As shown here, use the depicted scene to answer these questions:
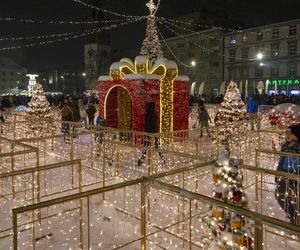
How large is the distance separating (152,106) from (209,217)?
9.39 metres

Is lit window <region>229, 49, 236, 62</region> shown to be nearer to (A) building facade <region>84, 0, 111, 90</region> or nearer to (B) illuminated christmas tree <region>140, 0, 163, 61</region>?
(A) building facade <region>84, 0, 111, 90</region>

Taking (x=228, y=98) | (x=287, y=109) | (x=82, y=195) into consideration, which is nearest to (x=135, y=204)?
(x=82, y=195)

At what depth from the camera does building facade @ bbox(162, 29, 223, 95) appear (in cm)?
5709

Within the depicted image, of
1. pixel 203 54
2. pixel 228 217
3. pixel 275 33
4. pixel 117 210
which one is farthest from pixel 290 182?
pixel 203 54

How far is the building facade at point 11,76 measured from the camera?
328 ft

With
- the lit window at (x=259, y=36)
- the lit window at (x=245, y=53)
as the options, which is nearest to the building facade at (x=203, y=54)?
the lit window at (x=245, y=53)

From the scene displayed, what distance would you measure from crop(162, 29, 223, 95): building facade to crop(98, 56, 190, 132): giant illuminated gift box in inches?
1565

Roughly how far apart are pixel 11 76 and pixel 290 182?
4214 inches

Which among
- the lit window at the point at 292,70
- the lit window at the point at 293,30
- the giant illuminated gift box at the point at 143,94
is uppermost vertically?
the lit window at the point at 293,30

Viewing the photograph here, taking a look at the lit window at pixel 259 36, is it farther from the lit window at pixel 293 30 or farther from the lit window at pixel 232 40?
the lit window at pixel 293 30

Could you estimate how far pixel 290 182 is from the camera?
18.3ft

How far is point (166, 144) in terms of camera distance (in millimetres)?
11492

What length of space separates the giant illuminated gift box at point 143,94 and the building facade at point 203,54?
3976 cm

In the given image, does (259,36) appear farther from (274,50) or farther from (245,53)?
(245,53)
